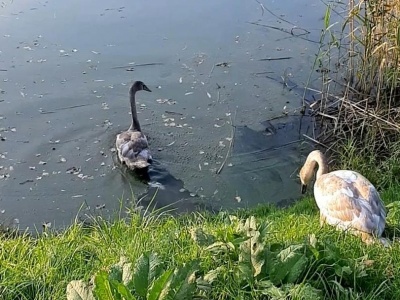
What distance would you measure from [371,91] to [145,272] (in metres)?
5.52

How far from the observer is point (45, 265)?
3.96 meters

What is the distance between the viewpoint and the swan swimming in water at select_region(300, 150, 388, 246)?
4.88 m

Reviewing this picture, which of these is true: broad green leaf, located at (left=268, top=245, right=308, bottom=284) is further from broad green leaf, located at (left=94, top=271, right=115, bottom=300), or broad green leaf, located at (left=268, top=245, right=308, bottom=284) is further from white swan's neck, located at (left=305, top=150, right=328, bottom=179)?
white swan's neck, located at (left=305, top=150, right=328, bottom=179)

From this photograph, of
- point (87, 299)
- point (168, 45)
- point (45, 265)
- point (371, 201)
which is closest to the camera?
point (87, 299)

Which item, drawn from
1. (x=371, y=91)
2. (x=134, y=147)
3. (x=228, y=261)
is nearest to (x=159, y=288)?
(x=228, y=261)

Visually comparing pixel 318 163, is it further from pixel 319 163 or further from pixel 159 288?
pixel 159 288

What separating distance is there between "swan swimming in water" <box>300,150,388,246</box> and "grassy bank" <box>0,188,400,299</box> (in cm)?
49

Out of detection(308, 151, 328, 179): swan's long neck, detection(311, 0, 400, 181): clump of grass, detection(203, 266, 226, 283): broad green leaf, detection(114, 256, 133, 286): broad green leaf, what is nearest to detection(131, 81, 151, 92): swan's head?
detection(311, 0, 400, 181): clump of grass

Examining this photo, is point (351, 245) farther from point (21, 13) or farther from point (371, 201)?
point (21, 13)

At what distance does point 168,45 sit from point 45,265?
706 cm

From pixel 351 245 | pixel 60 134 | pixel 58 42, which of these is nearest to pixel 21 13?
pixel 58 42

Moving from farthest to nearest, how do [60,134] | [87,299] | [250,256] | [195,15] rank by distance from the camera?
1. [195,15]
2. [60,134]
3. [250,256]
4. [87,299]

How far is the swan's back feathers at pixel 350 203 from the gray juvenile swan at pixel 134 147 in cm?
258

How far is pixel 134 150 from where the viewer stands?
24.6 ft
